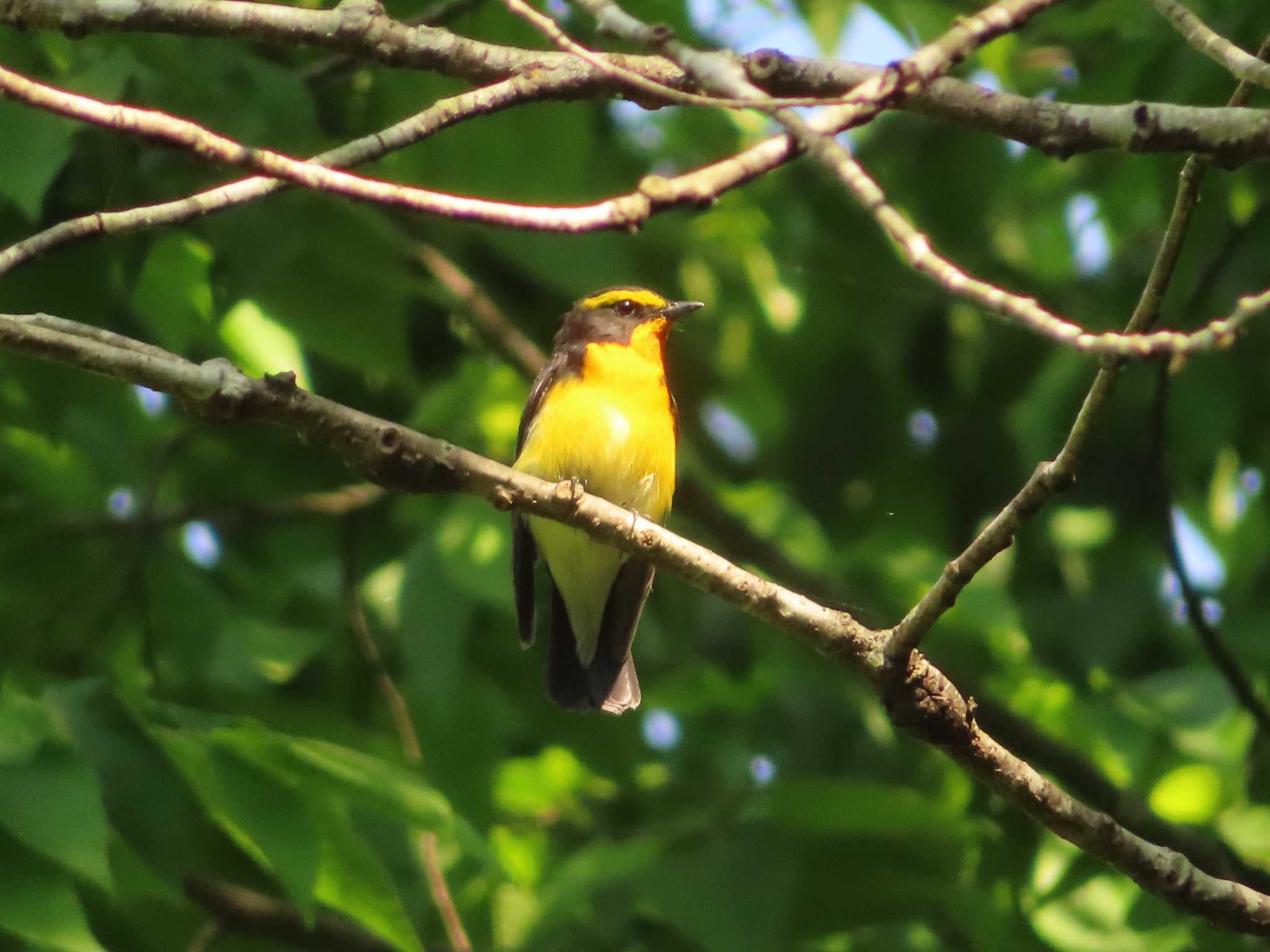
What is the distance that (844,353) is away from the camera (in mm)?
7602

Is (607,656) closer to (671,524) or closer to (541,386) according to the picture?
(541,386)

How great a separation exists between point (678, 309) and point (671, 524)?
1.02 meters

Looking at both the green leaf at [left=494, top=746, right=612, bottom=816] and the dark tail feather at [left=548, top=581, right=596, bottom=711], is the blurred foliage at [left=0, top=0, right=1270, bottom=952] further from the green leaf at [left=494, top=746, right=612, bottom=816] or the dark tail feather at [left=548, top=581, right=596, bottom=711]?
the dark tail feather at [left=548, top=581, right=596, bottom=711]

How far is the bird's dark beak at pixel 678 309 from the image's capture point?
6105mm

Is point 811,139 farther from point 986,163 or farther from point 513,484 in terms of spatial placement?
point 986,163

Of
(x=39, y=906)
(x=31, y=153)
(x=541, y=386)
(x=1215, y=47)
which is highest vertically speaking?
(x=541, y=386)

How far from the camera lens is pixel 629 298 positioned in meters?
6.41

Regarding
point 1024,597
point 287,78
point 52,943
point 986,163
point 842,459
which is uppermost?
point 986,163

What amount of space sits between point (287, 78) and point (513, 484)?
4.79 feet

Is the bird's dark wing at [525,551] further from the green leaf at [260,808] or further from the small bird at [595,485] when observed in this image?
the green leaf at [260,808]

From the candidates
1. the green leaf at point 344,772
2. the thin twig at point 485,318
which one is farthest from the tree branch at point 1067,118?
the thin twig at point 485,318

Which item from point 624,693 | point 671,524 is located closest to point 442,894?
point 624,693

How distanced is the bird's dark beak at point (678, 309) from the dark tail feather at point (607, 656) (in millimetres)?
1005

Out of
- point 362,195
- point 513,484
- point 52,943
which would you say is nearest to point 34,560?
point 52,943
